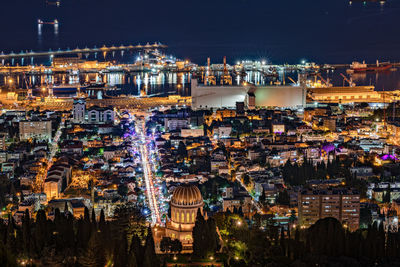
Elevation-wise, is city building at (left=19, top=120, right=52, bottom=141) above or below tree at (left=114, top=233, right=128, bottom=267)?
above

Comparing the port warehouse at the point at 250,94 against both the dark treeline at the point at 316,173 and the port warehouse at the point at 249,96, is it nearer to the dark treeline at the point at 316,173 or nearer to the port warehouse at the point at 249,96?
the port warehouse at the point at 249,96

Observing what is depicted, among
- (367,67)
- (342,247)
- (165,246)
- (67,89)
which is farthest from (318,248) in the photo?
(367,67)

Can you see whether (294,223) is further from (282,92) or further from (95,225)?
(282,92)

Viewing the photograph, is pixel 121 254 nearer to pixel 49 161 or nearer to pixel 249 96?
pixel 49 161

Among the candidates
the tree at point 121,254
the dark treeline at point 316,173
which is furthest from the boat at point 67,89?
the tree at point 121,254

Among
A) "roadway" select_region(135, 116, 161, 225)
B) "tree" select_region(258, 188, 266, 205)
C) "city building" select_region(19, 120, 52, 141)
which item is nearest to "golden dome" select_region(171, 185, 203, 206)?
"roadway" select_region(135, 116, 161, 225)

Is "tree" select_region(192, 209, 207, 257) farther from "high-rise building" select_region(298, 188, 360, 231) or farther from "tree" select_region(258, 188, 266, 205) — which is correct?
"tree" select_region(258, 188, 266, 205)
